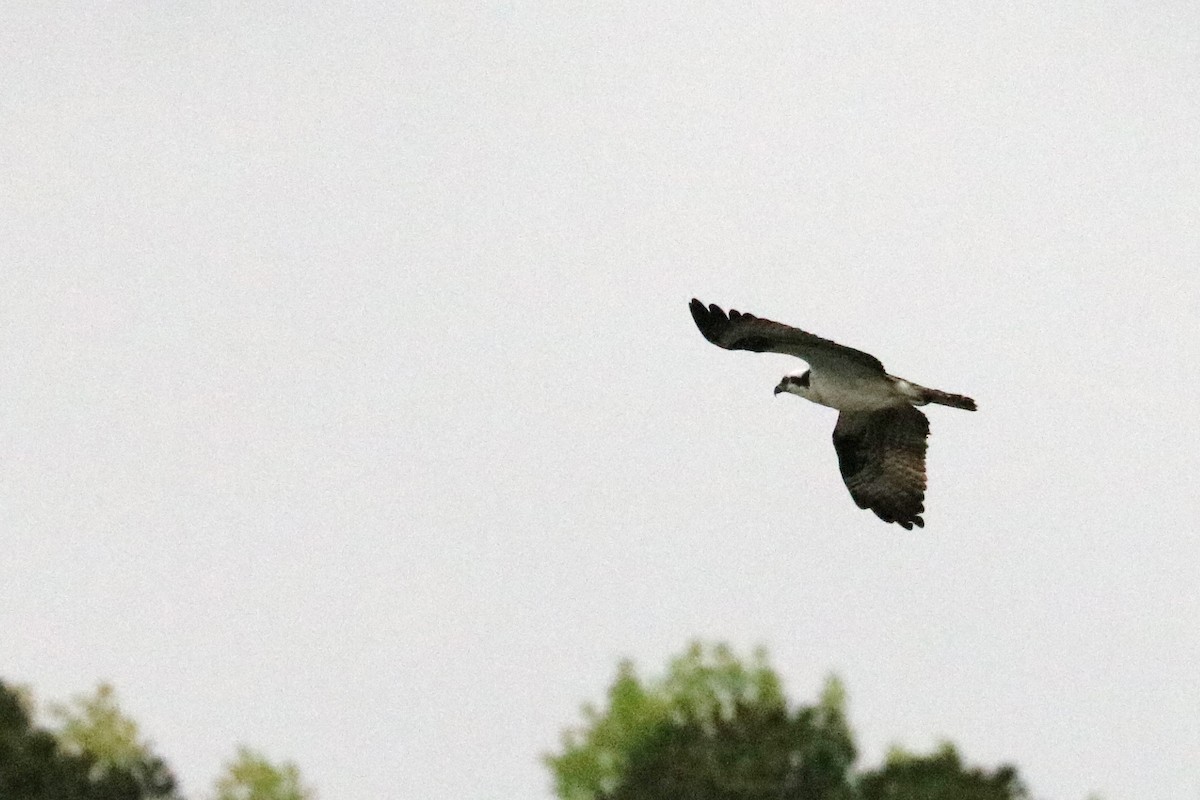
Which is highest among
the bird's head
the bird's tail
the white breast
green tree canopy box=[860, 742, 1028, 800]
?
green tree canopy box=[860, 742, 1028, 800]

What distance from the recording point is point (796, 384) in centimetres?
2445

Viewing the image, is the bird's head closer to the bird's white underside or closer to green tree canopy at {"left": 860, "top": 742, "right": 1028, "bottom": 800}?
the bird's white underside

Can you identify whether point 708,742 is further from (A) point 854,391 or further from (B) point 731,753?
(A) point 854,391

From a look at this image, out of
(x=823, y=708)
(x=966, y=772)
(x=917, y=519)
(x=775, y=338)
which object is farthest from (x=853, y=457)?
(x=823, y=708)

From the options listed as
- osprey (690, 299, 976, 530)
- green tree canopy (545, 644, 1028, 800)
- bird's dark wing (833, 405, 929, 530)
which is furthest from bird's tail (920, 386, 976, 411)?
green tree canopy (545, 644, 1028, 800)

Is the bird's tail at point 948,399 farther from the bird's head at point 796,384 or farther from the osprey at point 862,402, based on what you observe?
the bird's head at point 796,384

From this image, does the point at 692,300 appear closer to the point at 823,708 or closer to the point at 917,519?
the point at 917,519

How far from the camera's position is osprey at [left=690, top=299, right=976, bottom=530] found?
75.8 feet

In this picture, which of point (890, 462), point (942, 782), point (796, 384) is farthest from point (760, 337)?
point (942, 782)

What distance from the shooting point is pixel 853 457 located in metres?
25.3

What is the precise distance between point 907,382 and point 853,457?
1.58 m

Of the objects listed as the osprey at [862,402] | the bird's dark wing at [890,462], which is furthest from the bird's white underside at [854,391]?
the bird's dark wing at [890,462]

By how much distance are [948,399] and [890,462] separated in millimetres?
A: 1567

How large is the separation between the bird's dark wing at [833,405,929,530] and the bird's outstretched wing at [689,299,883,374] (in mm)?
1409
